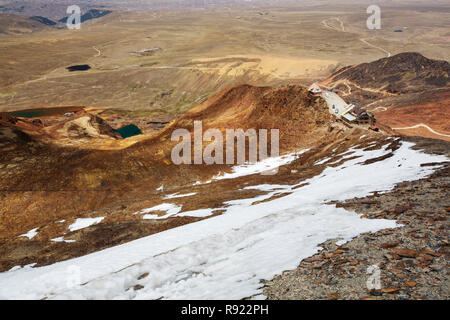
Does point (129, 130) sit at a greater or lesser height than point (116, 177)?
lesser

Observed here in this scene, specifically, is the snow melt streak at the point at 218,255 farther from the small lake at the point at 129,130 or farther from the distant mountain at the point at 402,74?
the distant mountain at the point at 402,74

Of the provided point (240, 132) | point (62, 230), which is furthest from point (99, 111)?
point (62, 230)

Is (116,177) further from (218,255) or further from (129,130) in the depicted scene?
(129,130)

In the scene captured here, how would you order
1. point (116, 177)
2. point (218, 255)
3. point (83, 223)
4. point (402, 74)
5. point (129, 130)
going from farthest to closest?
point (402, 74) < point (129, 130) < point (116, 177) < point (83, 223) < point (218, 255)

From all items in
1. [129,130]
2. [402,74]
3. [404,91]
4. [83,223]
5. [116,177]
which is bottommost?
[129,130]

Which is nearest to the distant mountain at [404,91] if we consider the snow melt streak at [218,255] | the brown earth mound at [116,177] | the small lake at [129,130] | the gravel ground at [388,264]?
the brown earth mound at [116,177]

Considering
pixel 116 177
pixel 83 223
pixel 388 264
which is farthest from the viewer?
pixel 116 177

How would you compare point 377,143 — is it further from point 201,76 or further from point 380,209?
point 201,76

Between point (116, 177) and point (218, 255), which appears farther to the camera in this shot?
point (116, 177)

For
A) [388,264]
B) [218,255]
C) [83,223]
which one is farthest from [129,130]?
[388,264]
